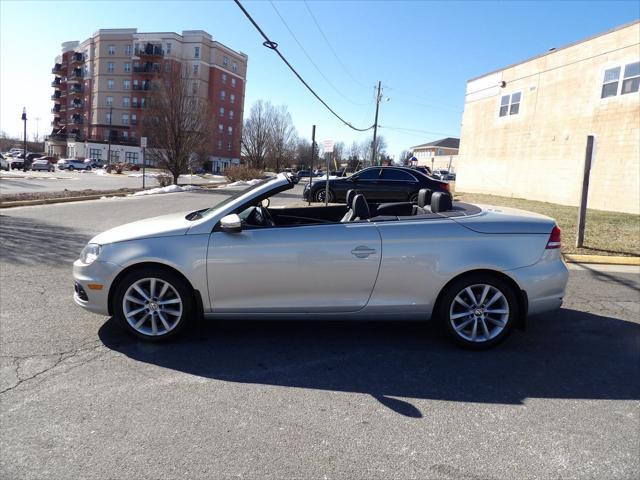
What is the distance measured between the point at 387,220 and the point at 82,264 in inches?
108

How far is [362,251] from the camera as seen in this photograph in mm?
3812

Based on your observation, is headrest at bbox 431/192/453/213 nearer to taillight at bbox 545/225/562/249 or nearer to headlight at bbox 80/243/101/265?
taillight at bbox 545/225/562/249

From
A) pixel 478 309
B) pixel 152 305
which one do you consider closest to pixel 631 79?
pixel 478 309

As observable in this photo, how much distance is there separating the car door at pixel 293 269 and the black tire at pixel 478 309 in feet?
2.32

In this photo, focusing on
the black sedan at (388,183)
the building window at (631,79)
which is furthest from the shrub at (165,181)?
the building window at (631,79)

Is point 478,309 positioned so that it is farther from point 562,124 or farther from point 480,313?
point 562,124

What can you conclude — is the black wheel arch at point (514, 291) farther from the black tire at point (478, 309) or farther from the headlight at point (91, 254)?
the headlight at point (91, 254)

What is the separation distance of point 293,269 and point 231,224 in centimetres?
65

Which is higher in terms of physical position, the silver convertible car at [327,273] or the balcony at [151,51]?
the balcony at [151,51]

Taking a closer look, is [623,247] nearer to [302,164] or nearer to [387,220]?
[387,220]

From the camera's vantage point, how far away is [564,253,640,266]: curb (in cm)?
830

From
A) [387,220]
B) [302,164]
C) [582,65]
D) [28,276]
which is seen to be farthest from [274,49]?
[302,164]

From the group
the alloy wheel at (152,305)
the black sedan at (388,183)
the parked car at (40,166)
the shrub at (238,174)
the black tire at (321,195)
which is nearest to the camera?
the alloy wheel at (152,305)

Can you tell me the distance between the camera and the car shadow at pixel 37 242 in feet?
23.1
